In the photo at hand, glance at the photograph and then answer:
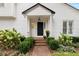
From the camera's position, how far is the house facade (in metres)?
3.50

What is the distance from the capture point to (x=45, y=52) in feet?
11.7

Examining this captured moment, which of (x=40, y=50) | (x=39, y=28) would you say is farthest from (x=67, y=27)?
(x=40, y=50)

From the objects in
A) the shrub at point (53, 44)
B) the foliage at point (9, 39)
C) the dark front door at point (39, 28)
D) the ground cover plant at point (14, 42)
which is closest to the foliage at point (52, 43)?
the shrub at point (53, 44)

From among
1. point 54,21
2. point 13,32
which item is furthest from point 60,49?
point 13,32

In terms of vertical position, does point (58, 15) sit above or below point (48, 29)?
above

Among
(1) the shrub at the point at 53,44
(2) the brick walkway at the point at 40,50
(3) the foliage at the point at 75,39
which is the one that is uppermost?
(3) the foliage at the point at 75,39

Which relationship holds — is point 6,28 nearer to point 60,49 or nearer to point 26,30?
point 26,30

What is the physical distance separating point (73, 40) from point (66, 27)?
0.82 feet

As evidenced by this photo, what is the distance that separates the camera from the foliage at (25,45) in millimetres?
3485

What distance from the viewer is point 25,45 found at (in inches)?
138

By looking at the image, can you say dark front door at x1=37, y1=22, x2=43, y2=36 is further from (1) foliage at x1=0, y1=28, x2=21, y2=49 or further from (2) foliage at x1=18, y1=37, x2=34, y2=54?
(1) foliage at x1=0, y1=28, x2=21, y2=49

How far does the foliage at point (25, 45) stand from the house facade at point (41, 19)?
0.10 meters

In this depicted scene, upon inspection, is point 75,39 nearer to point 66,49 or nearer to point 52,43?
point 66,49

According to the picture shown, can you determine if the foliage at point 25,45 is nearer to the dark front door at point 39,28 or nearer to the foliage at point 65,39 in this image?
the dark front door at point 39,28
